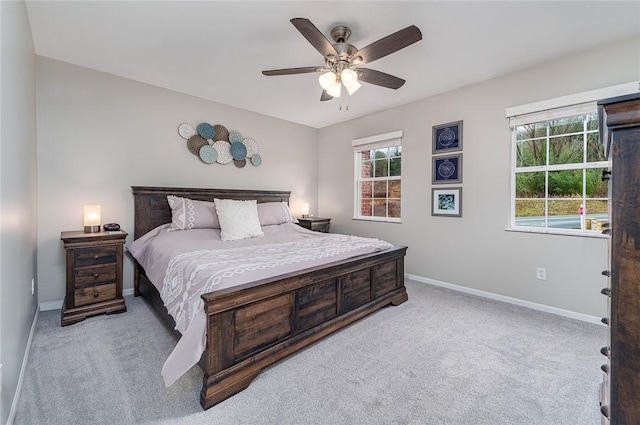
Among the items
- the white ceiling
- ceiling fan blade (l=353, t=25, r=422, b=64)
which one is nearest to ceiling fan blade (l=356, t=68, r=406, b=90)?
ceiling fan blade (l=353, t=25, r=422, b=64)

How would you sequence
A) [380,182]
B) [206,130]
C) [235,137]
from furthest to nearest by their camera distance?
[380,182] < [235,137] < [206,130]

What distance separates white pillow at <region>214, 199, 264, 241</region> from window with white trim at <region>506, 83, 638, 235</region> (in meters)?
2.91

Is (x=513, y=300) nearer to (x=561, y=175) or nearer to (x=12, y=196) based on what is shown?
(x=561, y=175)

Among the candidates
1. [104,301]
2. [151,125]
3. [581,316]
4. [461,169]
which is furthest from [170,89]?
[581,316]

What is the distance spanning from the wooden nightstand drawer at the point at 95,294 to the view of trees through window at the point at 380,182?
3.48 m

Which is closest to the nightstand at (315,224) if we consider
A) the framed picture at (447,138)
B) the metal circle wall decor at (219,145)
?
the metal circle wall decor at (219,145)

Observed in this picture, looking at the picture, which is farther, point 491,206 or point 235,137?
point 235,137

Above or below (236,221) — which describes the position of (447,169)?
above

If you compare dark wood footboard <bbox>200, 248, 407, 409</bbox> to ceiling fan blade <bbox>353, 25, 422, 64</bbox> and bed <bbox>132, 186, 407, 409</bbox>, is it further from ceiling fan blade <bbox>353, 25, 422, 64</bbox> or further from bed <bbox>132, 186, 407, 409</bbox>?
ceiling fan blade <bbox>353, 25, 422, 64</bbox>

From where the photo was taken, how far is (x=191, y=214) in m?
3.30

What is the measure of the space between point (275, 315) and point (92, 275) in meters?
2.00

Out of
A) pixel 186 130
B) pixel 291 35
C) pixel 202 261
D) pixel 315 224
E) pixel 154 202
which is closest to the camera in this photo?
pixel 202 261

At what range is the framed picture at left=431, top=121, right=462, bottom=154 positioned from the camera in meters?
3.45

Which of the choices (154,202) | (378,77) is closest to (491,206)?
(378,77)
